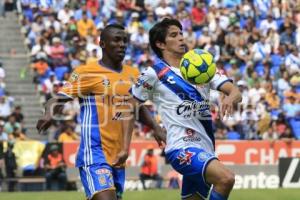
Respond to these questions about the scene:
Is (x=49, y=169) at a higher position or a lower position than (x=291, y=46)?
lower

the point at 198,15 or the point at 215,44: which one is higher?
the point at 198,15

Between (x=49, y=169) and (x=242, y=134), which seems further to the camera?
(x=242, y=134)

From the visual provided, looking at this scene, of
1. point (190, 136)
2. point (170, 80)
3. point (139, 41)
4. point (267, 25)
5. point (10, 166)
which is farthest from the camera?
point (267, 25)

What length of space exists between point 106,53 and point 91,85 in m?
0.40

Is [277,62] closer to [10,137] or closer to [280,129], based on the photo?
[280,129]

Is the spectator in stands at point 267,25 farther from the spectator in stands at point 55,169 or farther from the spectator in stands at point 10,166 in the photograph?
the spectator in stands at point 10,166

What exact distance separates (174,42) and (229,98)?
1.34 metres

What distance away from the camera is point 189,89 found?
8422 mm

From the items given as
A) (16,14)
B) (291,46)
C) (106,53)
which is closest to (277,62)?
(291,46)

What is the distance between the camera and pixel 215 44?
25344mm

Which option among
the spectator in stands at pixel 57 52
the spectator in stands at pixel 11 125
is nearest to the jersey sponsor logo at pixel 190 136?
the spectator in stands at pixel 11 125

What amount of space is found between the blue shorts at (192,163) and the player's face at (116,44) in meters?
1.24

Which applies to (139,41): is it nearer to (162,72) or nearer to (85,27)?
(85,27)

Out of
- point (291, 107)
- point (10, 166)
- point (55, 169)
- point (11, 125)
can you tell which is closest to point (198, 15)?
point (291, 107)
